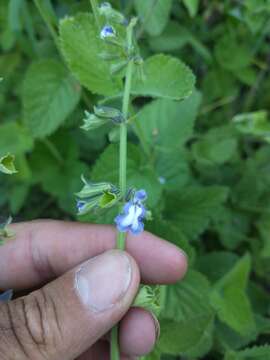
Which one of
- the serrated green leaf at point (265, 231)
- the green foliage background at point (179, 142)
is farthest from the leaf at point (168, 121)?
the serrated green leaf at point (265, 231)

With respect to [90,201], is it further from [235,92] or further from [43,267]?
[235,92]

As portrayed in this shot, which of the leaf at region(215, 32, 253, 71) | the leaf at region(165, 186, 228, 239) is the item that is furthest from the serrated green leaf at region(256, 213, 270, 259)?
the leaf at region(215, 32, 253, 71)

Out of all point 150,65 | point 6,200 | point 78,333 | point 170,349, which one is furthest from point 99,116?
point 6,200

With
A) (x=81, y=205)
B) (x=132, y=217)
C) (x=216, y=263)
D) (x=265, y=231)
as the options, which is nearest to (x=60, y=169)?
(x=216, y=263)

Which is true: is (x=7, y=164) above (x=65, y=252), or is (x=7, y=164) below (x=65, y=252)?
above

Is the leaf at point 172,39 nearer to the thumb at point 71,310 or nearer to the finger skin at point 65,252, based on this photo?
the finger skin at point 65,252

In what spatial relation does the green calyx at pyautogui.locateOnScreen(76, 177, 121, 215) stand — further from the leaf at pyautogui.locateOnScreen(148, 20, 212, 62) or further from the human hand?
the leaf at pyautogui.locateOnScreen(148, 20, 212, 62)

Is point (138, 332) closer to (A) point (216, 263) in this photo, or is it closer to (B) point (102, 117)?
(B) point (102, 117)
